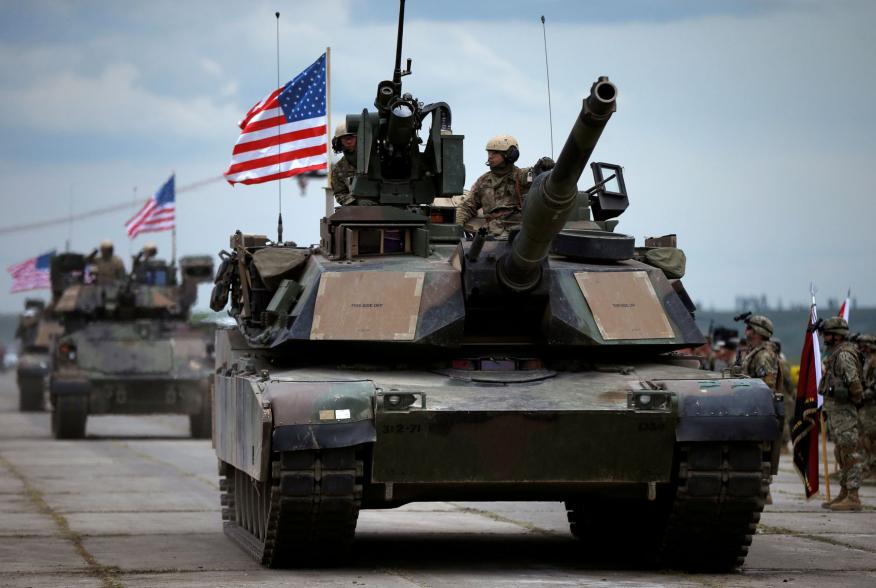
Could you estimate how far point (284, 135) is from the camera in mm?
19688

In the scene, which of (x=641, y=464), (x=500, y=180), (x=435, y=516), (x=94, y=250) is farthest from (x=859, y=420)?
(x=94, y=250)

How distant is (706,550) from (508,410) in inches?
77.0

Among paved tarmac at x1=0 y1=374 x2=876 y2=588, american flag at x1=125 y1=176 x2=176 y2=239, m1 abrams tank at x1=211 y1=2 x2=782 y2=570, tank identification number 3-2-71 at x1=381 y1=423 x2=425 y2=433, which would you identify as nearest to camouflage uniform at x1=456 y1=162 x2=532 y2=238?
m1 abrams tank at x1=211 y1=2 x2=782 y2=570

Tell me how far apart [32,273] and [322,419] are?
1522 inches

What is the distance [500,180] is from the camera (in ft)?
50.9

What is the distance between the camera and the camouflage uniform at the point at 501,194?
15.4 metres

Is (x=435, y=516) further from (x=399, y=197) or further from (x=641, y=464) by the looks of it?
(x=641, y=464)

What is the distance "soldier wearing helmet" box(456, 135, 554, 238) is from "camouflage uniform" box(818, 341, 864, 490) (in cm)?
555

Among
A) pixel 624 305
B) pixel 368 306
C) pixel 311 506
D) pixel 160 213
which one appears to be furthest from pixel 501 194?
pixel 160 213

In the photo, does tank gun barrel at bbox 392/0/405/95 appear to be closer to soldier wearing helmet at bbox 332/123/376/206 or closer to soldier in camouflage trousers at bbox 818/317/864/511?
soldier wearing helmet at bbox 332/123/376/206

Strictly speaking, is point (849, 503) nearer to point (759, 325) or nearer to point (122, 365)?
point (759, 325)

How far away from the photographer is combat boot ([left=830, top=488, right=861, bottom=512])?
18797mm

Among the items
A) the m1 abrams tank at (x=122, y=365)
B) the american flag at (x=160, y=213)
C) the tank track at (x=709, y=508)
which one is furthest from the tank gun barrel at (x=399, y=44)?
the american flag at (x=160, y=213)

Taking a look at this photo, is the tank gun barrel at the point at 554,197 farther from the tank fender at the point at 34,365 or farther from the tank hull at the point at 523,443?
the tank fender at the point at 34,365
